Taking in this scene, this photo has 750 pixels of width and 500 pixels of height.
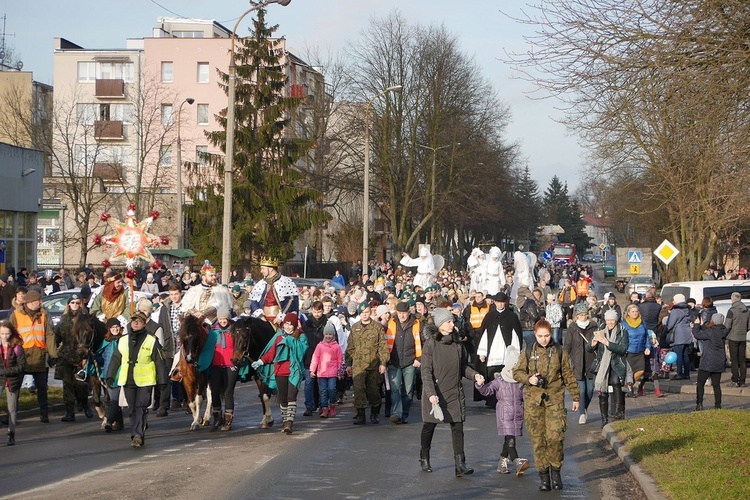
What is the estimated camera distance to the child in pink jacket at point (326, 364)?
16.3 m

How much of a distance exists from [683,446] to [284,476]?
15.5 ft

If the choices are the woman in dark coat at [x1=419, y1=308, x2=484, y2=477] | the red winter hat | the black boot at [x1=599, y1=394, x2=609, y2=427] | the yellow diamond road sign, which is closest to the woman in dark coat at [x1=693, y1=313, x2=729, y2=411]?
the black boot at [x1=599, y1=394, x2=609, y2=427]

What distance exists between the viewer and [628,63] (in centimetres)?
1196

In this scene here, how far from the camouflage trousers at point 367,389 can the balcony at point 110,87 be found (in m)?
64.3

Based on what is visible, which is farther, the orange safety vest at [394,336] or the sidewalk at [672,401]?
the orange safety vest at [394,336]

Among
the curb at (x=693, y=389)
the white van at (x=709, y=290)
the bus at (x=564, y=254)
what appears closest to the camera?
the curb at (x=693, y=389)

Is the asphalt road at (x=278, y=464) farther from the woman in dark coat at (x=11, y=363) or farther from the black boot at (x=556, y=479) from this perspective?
the woman in dark coat at (x=11, y=363)

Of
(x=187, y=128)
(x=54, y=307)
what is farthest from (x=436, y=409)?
(x=187, y=128)

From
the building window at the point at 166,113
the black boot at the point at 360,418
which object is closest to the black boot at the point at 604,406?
the black boot at the point at 360,418

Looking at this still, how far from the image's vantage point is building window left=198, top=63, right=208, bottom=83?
3036 inches

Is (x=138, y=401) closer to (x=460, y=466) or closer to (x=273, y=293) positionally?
(x=460, y=466)

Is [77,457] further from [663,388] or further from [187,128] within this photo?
[187,128]

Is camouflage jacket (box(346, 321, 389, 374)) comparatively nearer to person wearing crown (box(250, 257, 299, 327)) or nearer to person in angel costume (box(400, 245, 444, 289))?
person wearing crown (box(250, 257, 299, 327))

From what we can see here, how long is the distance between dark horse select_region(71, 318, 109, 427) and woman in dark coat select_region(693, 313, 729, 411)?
915cm
